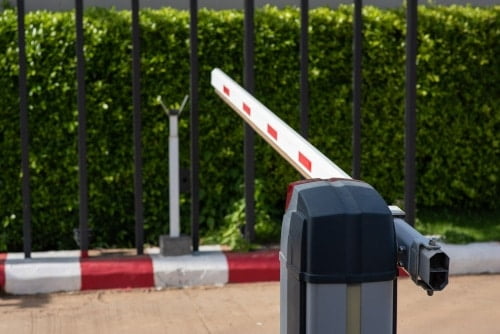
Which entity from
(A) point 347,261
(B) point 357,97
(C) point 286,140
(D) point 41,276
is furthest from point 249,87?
(A) point 347,261

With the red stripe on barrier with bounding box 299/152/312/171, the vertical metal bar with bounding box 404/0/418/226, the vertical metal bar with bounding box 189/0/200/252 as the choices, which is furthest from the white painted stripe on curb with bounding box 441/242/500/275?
the red stripe on barrier with bounding box 299/152/312/171

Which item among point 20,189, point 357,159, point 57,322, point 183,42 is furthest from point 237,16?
point 57,322

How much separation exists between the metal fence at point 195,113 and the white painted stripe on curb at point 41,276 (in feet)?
0.60

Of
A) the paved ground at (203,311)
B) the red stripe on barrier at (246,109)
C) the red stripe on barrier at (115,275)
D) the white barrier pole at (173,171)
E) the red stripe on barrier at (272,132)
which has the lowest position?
the paved ground at (203,311)

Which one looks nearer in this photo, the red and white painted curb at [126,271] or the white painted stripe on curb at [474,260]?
the red and white painted curb at [126,271]

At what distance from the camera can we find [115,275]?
5.43 m

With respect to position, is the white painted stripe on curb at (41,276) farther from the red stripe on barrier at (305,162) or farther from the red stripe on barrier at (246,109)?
the red stripe on barrier at (305,162)

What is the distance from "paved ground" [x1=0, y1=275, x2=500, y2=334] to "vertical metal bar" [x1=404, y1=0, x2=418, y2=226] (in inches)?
23.5

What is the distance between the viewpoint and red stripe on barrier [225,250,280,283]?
5562 millimetres

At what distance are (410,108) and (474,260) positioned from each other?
1.00 metres

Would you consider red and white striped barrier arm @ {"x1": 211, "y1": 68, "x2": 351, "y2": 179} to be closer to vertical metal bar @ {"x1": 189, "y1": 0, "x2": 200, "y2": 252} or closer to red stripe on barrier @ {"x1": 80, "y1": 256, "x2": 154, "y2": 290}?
vertical metal bar @ {"x1": 189, "y1": 0, "x2": 200, "y2": 252}

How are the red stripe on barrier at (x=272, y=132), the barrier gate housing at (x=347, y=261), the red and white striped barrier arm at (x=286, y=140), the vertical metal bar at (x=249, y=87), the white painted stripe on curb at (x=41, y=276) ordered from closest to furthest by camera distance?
the barrier gate housing at (x=347, y=261)
the red and white striped barrier arm at (x=286, y=140)
the red stripe on barrier at (x=272, y=132)
the white painted stripe on curb at (x=41, y=276)
the vertical metal bar at (x=249, y=87)

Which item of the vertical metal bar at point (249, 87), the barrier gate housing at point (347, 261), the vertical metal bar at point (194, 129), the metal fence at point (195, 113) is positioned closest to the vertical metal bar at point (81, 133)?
the metal fence at point (195, 113)

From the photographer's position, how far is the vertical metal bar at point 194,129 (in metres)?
5.67
